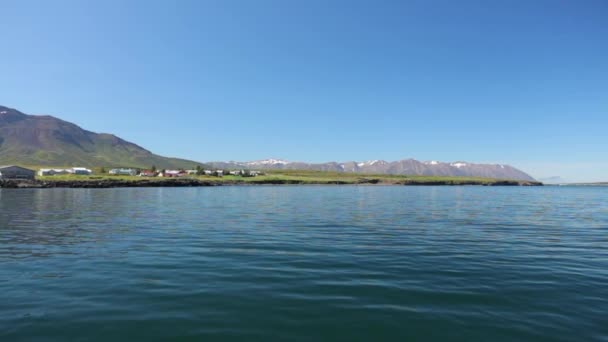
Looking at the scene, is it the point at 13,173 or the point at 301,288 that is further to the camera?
the point at 13,173

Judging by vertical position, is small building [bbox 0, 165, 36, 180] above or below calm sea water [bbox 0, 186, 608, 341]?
above

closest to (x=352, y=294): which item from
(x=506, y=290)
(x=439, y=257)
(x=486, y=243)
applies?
(x=506, y=290)

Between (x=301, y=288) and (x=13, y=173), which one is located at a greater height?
(x=13, y=173)

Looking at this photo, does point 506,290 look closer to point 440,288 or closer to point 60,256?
point 440,288

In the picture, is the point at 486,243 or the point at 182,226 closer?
the point at 486,243

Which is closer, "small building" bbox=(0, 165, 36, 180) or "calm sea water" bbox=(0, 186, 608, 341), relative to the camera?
"calm sea water" bbox=(0, 186, 608, 341)

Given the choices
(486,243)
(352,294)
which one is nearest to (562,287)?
(352,294)

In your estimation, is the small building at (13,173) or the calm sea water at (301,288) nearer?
the calm sea water at (301,288)

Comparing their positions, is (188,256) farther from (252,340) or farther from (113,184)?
(113,184)

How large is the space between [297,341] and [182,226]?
28.4 metres

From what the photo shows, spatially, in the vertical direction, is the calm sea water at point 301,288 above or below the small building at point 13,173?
below

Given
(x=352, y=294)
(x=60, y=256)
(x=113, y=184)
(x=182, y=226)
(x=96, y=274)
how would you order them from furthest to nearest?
1. (x=113, y=184)
2. (x=182, y=226)
3. (x=60, y=256)
4. (x=96, y=274)
5. (x=352, y=294)

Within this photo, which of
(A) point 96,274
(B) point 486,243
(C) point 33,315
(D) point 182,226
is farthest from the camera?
(D) point 182,226

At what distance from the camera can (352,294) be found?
13.7 m
